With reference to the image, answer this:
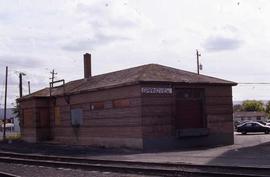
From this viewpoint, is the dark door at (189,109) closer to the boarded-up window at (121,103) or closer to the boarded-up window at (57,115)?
the boarded-up window at (121,103)

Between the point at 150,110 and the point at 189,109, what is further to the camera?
the point at 189,109

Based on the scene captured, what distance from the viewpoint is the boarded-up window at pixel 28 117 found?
134 ft

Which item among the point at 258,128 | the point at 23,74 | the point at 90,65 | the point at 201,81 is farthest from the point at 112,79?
the point at 23,74

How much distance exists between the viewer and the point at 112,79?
32.4 m

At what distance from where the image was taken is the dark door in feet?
94.6

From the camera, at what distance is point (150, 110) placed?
27594 millimetres

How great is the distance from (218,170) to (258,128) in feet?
114

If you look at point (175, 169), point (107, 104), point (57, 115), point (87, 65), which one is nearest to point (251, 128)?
point (87, 65)

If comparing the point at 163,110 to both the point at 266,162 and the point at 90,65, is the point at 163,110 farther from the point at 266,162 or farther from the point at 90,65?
the point at 90,65

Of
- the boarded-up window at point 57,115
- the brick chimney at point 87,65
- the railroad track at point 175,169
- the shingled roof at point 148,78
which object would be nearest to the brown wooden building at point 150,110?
the shingled roof at point 148,78

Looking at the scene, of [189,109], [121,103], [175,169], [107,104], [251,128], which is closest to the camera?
[175,169]

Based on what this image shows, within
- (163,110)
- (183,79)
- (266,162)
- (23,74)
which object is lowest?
(266,162)

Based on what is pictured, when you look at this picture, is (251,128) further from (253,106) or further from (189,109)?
(253,106)

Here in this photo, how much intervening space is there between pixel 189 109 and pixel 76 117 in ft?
28.1
